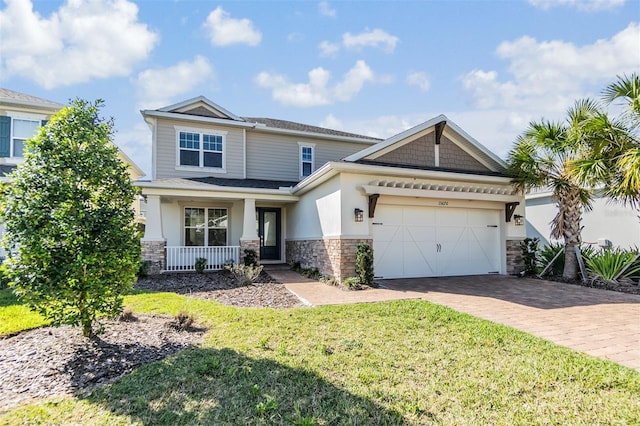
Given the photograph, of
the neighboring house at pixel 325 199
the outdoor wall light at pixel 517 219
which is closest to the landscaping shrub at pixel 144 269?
the neighboring house at pixel 325 199

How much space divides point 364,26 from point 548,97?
8555 mm

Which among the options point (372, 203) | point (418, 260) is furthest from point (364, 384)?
point (418, 260)

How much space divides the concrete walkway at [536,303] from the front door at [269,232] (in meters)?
3.98

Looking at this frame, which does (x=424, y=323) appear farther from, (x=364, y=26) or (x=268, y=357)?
(x=364, y=26)

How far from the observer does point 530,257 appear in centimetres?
1184

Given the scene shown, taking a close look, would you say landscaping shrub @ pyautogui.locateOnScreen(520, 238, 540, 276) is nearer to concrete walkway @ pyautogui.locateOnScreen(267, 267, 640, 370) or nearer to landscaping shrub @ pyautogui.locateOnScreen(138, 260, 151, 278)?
concrete walkway @ pyautogui.locateOnScreen(267, 267, 640, 370)

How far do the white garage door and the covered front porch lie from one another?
188 inches

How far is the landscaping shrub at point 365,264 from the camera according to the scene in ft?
31.2

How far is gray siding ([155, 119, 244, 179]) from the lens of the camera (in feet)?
45.8

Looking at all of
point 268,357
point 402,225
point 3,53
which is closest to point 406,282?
point 402,225

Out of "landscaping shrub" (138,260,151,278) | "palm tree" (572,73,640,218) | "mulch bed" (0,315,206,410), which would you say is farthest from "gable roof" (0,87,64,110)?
"palm tree" (572,73,640,218)

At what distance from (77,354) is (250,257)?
8.17 meters

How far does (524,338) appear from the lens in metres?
5.05

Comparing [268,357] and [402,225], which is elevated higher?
[402,225]
